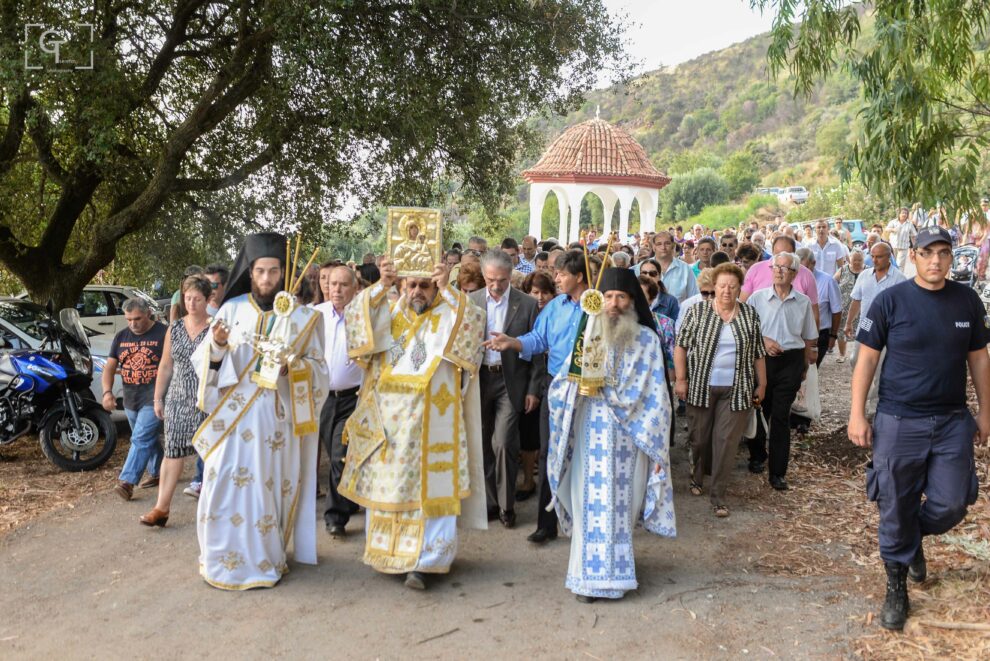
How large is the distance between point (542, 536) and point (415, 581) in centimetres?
118

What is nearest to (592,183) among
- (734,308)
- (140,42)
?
(140,42)

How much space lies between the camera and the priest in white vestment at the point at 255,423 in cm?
532

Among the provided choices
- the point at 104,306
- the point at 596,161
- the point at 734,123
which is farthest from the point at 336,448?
the point at 734,123

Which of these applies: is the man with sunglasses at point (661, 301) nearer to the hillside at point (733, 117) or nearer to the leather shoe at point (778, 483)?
the leather shoe at point (778, 483)

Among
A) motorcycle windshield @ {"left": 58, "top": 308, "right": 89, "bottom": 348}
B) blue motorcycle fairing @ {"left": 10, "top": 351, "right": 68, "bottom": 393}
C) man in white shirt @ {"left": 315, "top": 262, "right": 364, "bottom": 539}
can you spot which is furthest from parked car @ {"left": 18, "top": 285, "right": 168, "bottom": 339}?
man in white shirt @ {"left": 315, "top": 262, "right": 364, "bottom": 539}

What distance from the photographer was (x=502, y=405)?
6.75 metres

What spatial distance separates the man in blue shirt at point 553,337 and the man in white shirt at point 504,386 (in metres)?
0.37

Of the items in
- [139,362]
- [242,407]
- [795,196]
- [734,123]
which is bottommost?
[242,407]

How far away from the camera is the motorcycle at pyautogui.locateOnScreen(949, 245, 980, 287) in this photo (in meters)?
19.4

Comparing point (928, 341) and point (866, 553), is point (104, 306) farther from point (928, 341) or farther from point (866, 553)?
point (928, 341)

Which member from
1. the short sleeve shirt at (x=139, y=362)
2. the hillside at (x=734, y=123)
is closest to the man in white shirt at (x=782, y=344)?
the short sleeve shirt at (x=139, y=362)

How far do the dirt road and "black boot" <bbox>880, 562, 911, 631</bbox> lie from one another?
0.55 ft

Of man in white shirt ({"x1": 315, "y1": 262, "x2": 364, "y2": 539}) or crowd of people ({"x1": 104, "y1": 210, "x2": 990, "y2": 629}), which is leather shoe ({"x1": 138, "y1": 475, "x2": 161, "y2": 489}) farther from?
man in white shirt ({"x1": 315, "y1": 262, "x2": 364, "y2": 539})

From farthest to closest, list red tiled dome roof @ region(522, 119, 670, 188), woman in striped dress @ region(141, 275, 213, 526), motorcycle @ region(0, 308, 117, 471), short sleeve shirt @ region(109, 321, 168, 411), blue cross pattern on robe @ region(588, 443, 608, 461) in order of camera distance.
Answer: red tiled dome roof @ region(522, 119, 670, 188)
motorcycle @ region(0, 308, 117, 471)
short sleeve shirt @ region(109, 321, 168, 411)
woman in striped dress @ region(141, 275, 213, 526)
blue cross pattern on robe @ region(588, 443, 608, 461)
